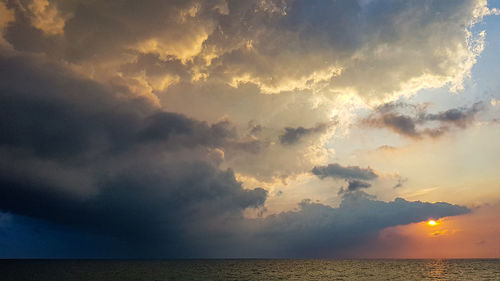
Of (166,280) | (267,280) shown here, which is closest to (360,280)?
(267,280)

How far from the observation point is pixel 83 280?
96.6 metres

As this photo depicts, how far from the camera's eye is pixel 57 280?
98.5m

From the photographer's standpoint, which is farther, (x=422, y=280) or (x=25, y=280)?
(x=25, y=280)

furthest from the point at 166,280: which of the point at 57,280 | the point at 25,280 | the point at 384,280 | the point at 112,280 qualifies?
the point at 384,280

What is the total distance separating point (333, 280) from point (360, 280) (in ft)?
27.5

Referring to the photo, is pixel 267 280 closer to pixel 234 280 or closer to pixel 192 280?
pixel 234 280

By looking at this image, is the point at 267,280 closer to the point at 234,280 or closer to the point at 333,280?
the point at 234,280

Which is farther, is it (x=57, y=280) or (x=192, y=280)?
(x=57, y=280)

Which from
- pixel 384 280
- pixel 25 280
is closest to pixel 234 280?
pixel 384 280

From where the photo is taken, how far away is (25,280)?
10025 cm

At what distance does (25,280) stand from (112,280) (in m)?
31.1

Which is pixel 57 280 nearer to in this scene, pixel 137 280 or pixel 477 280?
pixel 137 280

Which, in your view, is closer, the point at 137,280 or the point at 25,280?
the point at 137,280

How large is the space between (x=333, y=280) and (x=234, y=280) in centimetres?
3003
